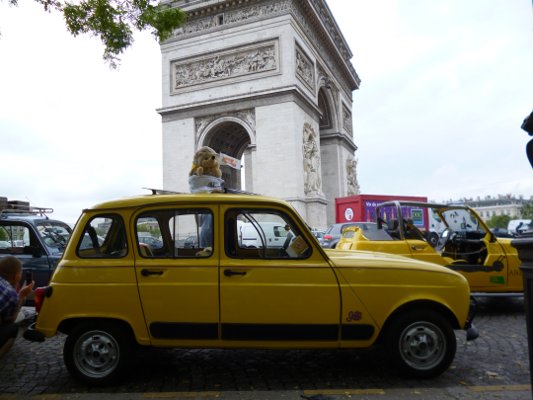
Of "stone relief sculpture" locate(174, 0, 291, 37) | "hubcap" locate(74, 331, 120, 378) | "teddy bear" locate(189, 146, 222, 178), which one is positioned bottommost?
"hubcap" locate(74, 331, 120, 378)

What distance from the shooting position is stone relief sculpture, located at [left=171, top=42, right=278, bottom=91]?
91.6 ft

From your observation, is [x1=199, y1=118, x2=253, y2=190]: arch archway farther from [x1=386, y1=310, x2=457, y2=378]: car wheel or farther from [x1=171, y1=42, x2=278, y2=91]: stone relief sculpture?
[x1=386, y1=310, x2=457, y2=378]: car wheel

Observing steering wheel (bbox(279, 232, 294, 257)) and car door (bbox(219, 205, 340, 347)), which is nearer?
car door (bbox(219, 205, 340, 347))

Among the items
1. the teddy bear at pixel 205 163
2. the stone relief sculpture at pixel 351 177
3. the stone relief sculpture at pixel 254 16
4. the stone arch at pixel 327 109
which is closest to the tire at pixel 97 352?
the teddy bear at pixel 205 163

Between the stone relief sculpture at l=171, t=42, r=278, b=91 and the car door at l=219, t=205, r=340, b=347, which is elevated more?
the stone relief sculpture at l=171, t=42, r=278, b=91

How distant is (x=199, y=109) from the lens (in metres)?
29.3

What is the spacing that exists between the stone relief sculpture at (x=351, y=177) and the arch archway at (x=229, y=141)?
8.82 m

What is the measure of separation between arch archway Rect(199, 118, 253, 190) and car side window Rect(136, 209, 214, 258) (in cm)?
2472

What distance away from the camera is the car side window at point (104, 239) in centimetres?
393

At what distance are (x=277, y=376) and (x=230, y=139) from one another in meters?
30.6

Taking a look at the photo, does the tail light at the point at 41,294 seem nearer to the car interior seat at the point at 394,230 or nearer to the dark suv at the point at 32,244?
the dark suv at the point at 32,244

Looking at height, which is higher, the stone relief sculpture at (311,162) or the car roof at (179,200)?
the stone relief sculpture at (311,162)

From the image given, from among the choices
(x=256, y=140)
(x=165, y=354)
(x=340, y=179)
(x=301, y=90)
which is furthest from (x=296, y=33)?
(x=165, y=354)

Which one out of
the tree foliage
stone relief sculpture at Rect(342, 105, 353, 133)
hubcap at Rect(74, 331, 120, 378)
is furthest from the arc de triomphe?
hubcap at Rect(74, 331, 120, 378)
